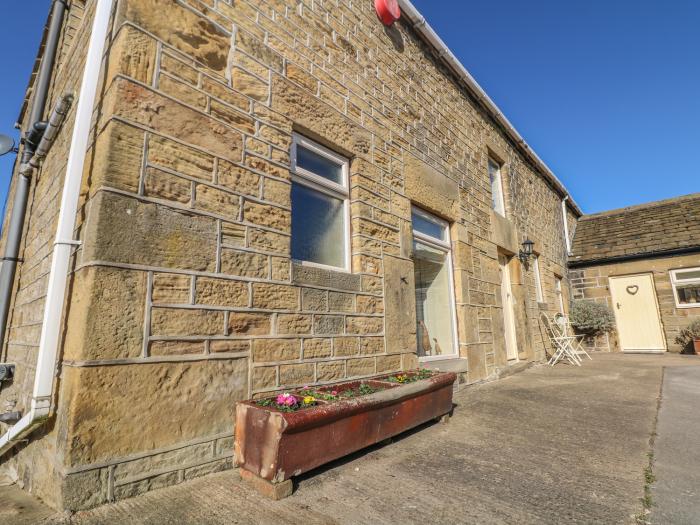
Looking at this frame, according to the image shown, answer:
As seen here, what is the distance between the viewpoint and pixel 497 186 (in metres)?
7.40

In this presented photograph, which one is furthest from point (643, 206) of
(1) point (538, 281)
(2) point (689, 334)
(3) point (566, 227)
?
(1) point (538, 281)

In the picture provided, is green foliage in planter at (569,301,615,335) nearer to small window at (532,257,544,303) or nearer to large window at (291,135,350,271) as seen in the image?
small window at (532,257,544,303)

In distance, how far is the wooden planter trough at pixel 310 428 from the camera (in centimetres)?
188

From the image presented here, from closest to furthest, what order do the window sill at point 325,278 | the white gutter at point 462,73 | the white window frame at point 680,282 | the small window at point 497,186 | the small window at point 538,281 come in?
the window sill at point 325,278
the white gutter at point 462,73
the small window at point 497,186
the small window at point 538,281
the white window frame at point 680,282

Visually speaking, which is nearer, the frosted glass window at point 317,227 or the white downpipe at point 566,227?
the frosted glass window at point 317,227

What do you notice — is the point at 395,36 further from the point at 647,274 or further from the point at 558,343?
the point at 647,274

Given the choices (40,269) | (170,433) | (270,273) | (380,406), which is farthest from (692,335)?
(40,269)

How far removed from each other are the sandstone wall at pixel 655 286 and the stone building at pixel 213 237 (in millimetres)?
7969

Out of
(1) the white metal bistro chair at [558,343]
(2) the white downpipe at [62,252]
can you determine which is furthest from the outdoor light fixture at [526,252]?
(2) the white downpipe at [62,252]

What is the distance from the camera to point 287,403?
2.14 meters

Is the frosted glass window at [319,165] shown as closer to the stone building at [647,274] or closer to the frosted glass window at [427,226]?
the frosted glass window at [427,226]

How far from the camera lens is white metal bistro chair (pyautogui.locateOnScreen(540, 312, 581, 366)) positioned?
731 cm

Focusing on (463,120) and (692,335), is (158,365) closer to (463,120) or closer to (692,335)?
(463,120)

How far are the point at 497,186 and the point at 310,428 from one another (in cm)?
673
